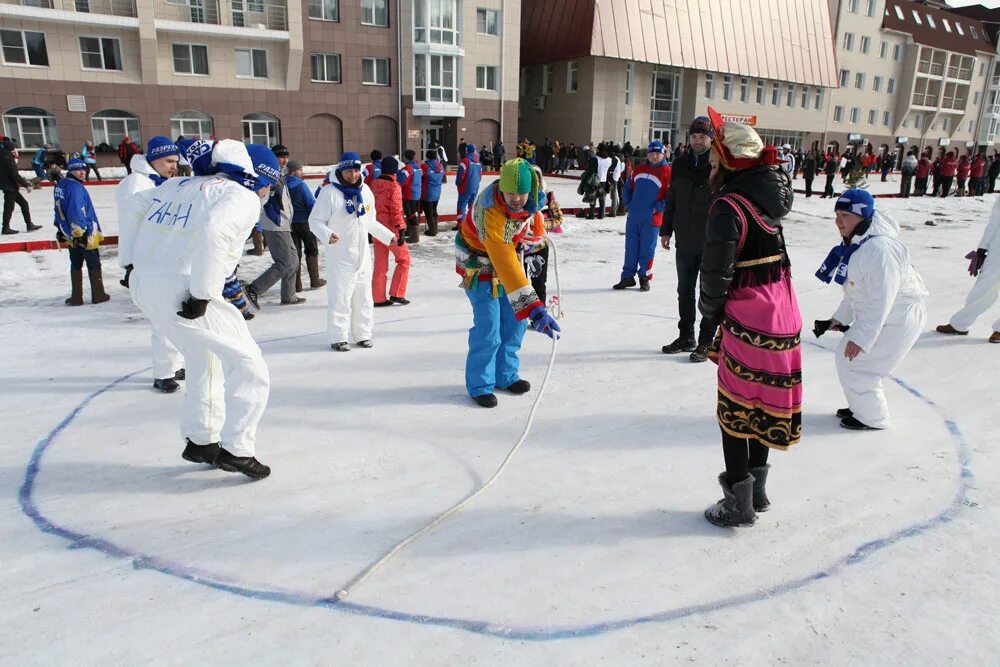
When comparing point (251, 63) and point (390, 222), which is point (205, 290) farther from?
point (251, 63)

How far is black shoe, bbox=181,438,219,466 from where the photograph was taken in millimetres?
3777

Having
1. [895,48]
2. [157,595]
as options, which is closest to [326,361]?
[157,595]

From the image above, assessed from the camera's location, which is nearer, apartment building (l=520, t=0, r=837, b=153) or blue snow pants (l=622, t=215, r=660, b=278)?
blue snow pants (l=622, t=215, r=660, b=278)

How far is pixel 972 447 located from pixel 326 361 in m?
4.90

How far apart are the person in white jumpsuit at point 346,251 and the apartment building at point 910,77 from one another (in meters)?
45.2

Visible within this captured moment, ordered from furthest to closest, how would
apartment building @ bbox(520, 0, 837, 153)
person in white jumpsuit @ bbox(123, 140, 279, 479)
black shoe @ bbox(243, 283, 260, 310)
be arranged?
apartment building @ bbox(520, 0, 837, 153) → black shoe @ bbox(243, 283, 260, 310) → person in white jumpsuit @ bbox(123, 140, 279, 479)

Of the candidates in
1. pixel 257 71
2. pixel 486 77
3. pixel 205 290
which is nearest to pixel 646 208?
pixel 205 290

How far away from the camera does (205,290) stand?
3295 millimetres

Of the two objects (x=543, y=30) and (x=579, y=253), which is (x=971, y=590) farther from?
(x=543, y=30)

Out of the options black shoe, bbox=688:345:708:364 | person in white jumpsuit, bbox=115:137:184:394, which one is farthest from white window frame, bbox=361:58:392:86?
black shoe, bbox=688:345:708:364

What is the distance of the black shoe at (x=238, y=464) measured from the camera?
367 cm

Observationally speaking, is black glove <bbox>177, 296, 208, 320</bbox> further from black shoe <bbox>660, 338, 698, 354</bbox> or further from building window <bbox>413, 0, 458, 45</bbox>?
building window <bbox>413, 0, 458, 45</bbox>

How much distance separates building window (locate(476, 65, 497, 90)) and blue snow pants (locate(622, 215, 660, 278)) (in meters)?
27.1

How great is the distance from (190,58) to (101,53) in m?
3.29
